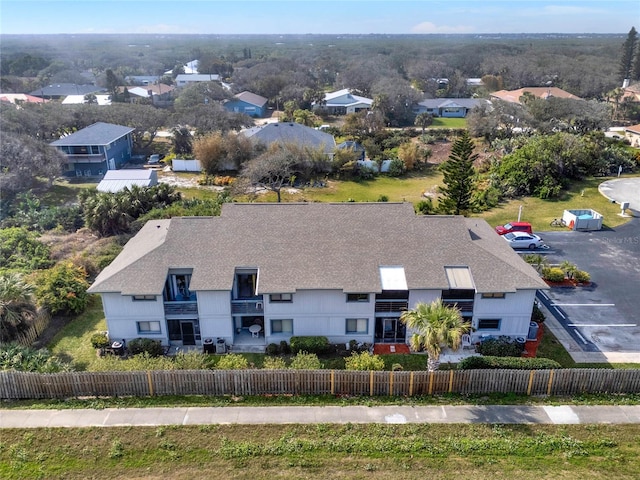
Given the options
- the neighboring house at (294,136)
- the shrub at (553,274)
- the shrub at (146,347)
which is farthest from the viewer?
the neighboring house at (294,136)

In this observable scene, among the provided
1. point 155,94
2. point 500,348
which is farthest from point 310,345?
point 155,94

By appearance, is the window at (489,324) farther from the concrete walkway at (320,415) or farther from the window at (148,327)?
the window at (148,327)

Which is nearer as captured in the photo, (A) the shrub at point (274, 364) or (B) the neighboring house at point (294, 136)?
(A) the shrub at point (274, 364)

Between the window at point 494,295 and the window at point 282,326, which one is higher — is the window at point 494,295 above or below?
above

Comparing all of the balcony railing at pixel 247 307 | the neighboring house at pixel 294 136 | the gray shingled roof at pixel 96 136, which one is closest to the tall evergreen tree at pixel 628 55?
the neighboring house at pixel 294 136

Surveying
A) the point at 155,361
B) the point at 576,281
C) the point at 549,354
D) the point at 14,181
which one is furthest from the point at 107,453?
the point at 14,181

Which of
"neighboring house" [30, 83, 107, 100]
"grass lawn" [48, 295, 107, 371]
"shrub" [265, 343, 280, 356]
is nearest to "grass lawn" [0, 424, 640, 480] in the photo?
"shrub" [265, 343, 280, 356]

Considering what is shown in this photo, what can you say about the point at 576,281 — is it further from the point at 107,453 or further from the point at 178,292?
the point at 107,453

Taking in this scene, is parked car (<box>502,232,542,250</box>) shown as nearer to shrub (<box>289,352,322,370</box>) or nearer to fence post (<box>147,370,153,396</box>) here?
shrub (<box>289,352,322,370</box>)
